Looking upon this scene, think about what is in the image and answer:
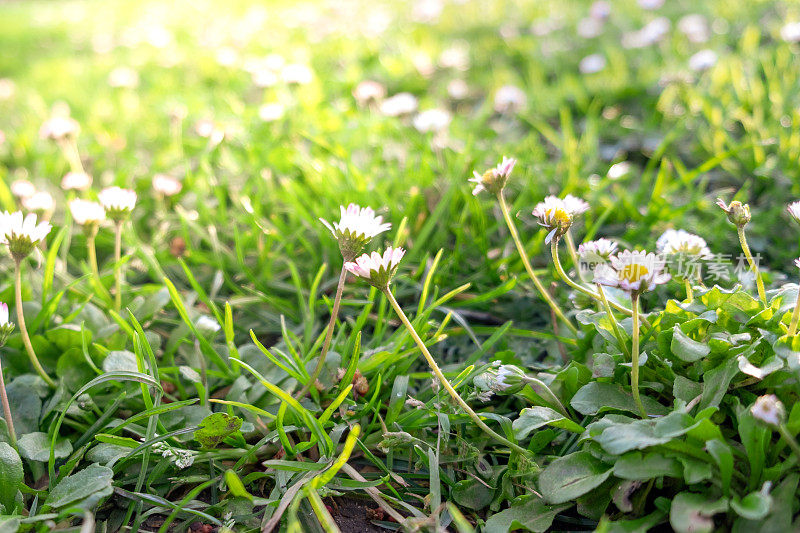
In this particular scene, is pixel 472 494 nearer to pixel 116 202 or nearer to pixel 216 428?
pixel 216 428

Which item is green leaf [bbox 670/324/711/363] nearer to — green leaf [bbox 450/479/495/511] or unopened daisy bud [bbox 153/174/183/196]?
green leaf [bbox 450/479/495/511]

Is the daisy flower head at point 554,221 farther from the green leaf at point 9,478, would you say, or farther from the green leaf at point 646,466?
the green leaf at point 9,478

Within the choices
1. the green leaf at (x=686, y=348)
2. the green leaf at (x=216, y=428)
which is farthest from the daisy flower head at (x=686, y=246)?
the green leaf at (x=216, y=428)

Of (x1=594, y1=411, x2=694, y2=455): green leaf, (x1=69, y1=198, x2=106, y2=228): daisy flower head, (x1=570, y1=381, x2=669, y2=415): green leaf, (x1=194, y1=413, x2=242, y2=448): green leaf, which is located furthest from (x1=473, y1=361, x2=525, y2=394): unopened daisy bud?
(x1=69, y1=198, x2=106, y2=228): daisy flower head

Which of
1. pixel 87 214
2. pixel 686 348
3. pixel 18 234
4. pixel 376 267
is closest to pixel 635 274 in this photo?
pixel 686 348

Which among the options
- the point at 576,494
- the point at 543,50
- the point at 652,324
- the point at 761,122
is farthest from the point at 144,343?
the point at 543,50

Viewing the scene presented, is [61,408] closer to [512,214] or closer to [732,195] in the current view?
[512,214]

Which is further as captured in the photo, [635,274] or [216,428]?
[216,428]
